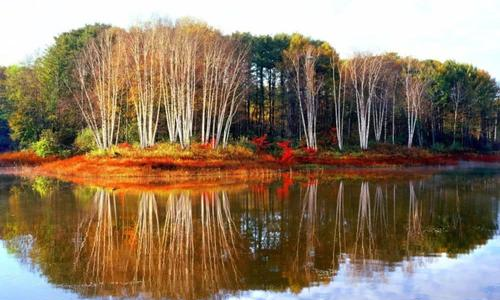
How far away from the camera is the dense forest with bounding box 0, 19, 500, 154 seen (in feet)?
145

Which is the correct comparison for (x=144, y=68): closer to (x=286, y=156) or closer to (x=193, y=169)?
(x=193, y=169)

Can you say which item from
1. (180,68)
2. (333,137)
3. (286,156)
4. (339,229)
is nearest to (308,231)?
(339,229)

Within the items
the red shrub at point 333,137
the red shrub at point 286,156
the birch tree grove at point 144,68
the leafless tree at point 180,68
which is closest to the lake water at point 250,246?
the birch tree grove at point 144,68

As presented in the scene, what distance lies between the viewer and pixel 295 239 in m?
15.4

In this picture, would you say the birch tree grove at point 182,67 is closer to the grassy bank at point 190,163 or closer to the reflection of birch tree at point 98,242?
the grassy bank at point 190,163

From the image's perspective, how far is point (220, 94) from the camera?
4934 centimetres

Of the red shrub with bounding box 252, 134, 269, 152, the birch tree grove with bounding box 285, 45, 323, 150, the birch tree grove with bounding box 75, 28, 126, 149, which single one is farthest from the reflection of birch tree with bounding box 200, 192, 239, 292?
the birch tree grove with bounding box 285, 45, 323, 150

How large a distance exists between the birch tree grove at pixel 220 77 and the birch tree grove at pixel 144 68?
15.3 ft

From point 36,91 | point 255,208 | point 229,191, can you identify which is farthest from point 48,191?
point 36,91

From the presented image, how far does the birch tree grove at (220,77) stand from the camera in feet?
147

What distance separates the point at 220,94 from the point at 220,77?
8.34 ft

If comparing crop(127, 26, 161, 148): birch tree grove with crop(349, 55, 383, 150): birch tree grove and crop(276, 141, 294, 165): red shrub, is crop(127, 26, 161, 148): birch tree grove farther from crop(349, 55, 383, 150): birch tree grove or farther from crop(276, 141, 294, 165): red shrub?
crop(349, 55, 383, 150): birch tree grove

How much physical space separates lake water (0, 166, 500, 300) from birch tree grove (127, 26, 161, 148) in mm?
16925

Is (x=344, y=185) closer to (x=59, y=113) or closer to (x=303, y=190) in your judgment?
(x=303, y=190)
